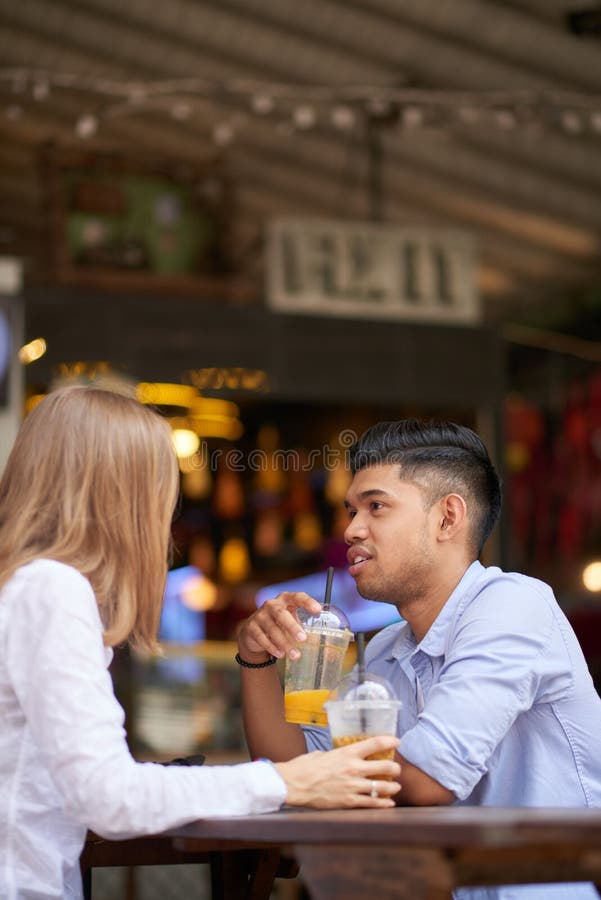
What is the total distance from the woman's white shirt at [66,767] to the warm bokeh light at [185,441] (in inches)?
209

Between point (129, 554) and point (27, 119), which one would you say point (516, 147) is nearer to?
point (27, 119)

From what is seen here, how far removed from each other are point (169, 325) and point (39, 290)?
66 centimetres

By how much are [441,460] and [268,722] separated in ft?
2.12

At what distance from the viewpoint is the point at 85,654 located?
64.9 inches

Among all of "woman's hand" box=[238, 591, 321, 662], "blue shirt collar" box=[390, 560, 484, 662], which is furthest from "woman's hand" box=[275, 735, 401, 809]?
"blue shirt collar" box=[390, 560, 484, 662]

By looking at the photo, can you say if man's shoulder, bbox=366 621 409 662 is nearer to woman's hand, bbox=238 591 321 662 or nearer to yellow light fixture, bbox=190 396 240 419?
woman's hand, bbox=238 591 321 662

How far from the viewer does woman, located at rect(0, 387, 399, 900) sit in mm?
1605

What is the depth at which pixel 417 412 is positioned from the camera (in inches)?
301

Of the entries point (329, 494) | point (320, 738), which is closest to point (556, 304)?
point (329, 494)

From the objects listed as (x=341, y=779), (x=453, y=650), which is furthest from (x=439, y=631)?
(x=341, y=779)

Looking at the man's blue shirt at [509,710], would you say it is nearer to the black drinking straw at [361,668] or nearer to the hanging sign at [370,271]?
the black drinking straw at [361,668]

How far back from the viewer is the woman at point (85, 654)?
161 cm

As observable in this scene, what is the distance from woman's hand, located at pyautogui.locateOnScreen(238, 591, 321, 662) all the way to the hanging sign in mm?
3973

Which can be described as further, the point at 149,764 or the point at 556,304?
the point at 556,304
